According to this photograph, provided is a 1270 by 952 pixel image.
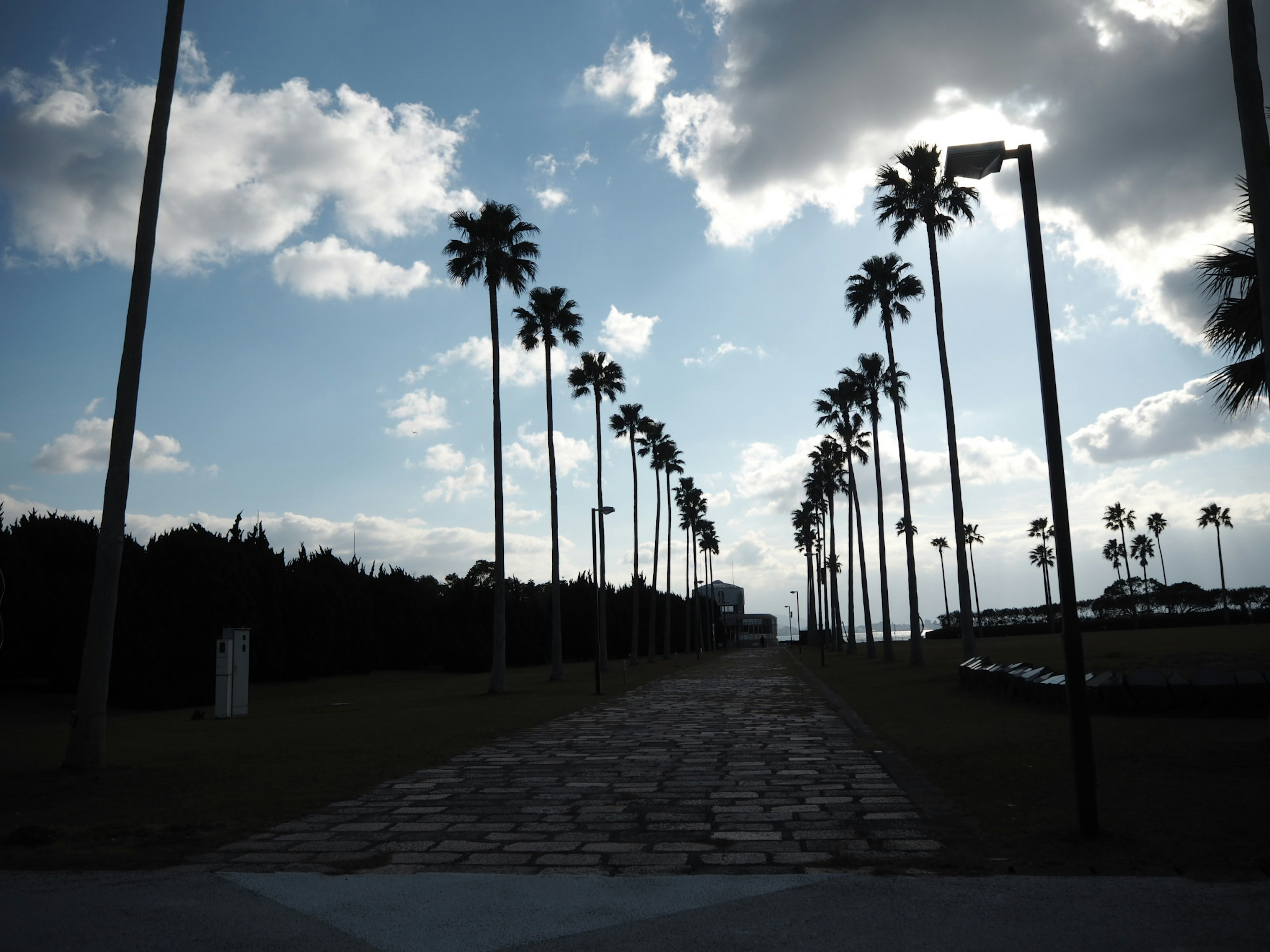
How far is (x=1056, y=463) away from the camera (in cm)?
702

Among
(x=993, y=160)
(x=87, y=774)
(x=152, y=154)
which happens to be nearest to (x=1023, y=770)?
(x=993, y=160)

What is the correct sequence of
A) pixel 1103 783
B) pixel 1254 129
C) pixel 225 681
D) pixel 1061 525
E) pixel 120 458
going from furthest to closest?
pixel 225 681, pixel 120 458, pixel 1254 129, pixel 1103 783, pixel 1061 525

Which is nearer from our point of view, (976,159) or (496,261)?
(976,159)

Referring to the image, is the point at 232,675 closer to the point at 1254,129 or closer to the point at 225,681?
the point at 225,681

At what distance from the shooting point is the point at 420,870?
6145mm

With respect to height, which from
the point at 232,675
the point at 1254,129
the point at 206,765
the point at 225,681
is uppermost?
the point at 1254,129

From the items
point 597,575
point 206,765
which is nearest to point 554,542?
point 597,575

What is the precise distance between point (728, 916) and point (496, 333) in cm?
2625

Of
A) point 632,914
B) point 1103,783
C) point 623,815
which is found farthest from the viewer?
point 1103,783

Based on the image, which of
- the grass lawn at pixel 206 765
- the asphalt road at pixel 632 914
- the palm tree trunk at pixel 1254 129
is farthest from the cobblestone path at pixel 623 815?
the palm tree trunk at pixel 1254 129

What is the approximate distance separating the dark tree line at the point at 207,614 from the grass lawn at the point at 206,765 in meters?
1.80

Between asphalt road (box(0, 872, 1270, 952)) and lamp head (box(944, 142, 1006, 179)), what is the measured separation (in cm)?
534

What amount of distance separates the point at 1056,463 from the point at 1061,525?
0.50 meters

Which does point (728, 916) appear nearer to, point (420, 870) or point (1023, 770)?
point (420, 870)
